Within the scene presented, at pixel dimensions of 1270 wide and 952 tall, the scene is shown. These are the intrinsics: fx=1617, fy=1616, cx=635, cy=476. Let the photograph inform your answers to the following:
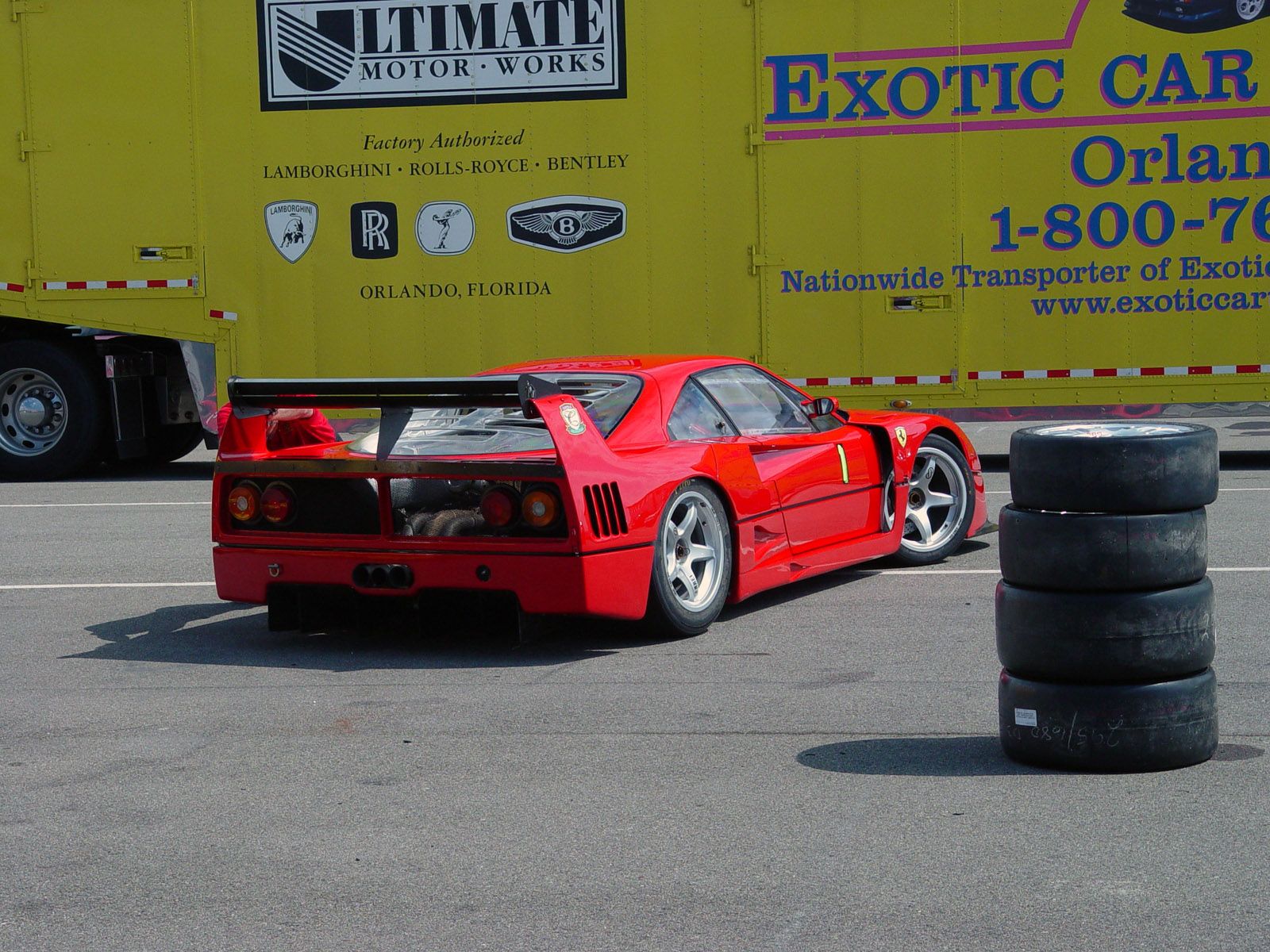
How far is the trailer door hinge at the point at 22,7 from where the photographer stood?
548 inches

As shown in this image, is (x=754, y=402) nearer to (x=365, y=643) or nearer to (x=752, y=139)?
(x=365, y=643)

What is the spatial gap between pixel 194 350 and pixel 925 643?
901 cm

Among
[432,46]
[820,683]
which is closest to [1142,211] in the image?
[432,46]

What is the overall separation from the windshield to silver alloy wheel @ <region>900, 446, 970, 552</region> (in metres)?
2.02

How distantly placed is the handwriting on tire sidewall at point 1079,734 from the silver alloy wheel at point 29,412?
11.4 meters

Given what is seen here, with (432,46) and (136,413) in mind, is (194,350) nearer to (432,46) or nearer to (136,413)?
(136,413)

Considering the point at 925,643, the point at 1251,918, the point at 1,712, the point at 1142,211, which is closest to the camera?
the point at 1251,918

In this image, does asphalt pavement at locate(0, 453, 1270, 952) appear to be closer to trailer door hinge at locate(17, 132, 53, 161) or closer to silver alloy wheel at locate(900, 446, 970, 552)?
silver alloy wheel at locate(900, 446, 970, 552)

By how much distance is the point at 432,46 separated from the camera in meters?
13.4

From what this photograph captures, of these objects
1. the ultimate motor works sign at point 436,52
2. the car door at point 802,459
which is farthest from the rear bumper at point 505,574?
the ultimate motor works sign at point 436,52

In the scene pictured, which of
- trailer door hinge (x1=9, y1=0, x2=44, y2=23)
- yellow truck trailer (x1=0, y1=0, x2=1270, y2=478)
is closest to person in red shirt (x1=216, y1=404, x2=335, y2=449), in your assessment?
yellow truck trailer (x1=0, y1=0, x2=1270, y2=478)

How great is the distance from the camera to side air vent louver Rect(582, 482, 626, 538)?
6164 millimetres

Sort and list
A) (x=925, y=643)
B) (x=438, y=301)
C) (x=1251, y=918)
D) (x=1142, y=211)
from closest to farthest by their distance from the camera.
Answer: (x=1251, y=918)
(x=925, y=643)
(x=1142, y=211)
(x=438, y=301)

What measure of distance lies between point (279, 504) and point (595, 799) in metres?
2.68
